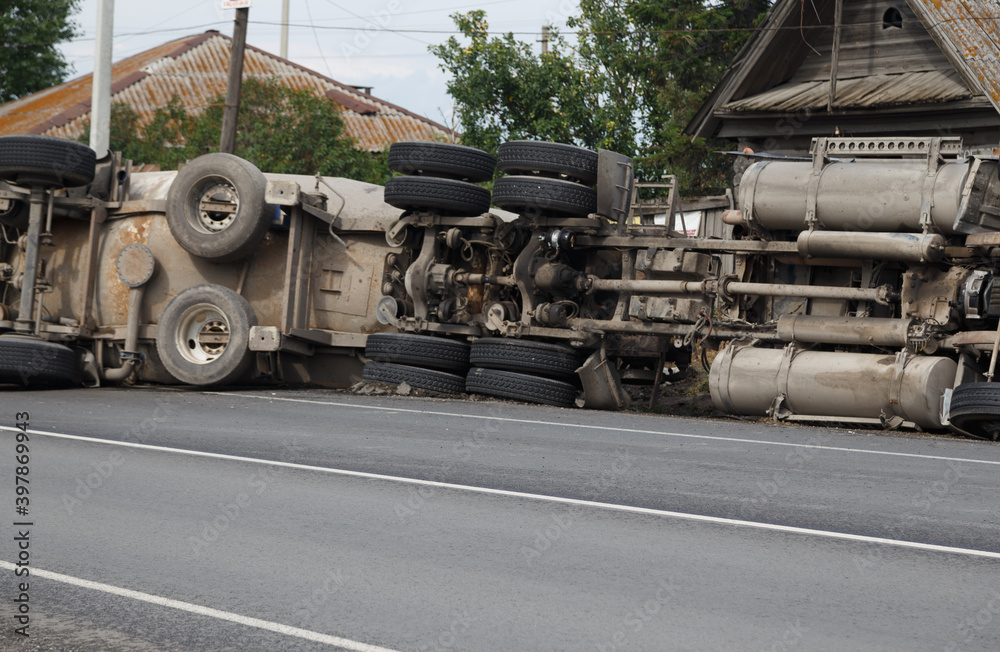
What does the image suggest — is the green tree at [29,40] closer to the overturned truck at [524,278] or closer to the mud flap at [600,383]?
the overturned truck at [524,278]

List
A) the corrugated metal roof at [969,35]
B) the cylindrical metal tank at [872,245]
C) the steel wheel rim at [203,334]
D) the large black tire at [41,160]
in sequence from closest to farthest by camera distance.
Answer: the cylindrical metal tank at [872,245], the large black tire at [41,160], the steel wheel rim at [203,334], the corrugated metal roof at [969,35]

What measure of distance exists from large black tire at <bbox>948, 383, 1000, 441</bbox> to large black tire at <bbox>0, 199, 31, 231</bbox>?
9.72 meters

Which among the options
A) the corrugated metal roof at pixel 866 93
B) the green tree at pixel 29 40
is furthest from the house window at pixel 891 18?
the green tree at pixel 29 40

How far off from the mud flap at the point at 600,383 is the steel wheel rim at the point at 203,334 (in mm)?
3912

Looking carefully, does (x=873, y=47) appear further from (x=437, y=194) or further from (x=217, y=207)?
(x=217, y=207)

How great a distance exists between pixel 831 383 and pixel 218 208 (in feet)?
22.2

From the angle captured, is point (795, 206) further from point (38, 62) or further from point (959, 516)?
point (38, 62)

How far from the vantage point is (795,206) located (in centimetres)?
1109

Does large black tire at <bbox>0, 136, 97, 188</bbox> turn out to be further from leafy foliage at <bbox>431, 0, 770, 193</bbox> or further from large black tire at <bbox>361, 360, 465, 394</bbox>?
leafy foliage at <bbox>431, 0, 770, 193</bbox>

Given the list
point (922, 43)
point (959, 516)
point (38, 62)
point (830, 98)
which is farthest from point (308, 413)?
point (38, 62)

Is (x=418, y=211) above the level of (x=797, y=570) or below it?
above

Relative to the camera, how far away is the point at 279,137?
25.6m

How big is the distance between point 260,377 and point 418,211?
2.55 meters

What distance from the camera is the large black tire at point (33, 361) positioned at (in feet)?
40.2
